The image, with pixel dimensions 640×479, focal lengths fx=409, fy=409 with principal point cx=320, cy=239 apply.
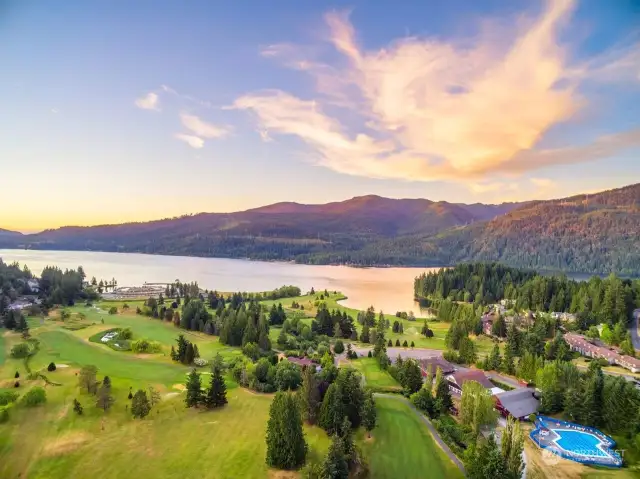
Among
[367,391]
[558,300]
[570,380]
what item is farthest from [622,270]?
[367,391]

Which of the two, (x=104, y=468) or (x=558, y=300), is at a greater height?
(x=558, y=300)

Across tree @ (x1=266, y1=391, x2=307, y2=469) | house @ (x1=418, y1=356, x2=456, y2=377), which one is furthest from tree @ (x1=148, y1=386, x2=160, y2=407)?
house @ (x1=418, y1=356, x2=456, y2=377)

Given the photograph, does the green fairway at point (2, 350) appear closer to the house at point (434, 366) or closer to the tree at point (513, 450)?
the house at point (434, 366)

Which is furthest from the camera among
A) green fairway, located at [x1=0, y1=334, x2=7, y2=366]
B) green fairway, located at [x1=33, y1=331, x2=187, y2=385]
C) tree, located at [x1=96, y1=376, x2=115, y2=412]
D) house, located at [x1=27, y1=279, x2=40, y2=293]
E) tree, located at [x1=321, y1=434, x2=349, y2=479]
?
house, located at [x1=27, y1=279, x2=40, y2=293]

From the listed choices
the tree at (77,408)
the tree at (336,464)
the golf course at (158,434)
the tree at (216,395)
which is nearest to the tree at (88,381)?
the golf course at (158,434)

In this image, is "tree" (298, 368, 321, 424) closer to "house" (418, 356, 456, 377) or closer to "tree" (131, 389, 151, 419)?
"tree" (131, 389, 151, 419)

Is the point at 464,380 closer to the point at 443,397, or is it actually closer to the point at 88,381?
the point at 443,397

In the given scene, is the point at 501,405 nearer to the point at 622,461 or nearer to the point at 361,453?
the point at 622,461
